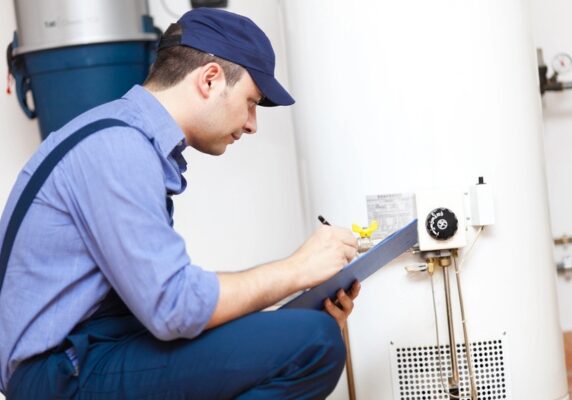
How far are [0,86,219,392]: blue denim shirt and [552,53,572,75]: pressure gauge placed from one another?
144 cm

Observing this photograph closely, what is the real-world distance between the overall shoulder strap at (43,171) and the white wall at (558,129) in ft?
5.16

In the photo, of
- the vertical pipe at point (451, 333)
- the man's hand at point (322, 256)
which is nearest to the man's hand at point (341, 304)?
the man's hand at point (322, 256)

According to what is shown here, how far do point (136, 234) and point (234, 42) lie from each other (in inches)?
16.2

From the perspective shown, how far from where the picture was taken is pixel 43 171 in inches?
60.5

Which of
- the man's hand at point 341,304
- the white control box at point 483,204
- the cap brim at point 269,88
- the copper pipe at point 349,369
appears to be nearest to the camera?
the cap brim at point 269,88

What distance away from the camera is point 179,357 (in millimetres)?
1549

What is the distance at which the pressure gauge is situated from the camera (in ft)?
8.86

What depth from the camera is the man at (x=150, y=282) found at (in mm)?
1466

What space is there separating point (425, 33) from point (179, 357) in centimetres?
94

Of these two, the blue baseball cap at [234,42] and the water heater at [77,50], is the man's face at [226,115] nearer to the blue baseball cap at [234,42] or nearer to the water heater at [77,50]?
the blue baseball cap at [234,42]

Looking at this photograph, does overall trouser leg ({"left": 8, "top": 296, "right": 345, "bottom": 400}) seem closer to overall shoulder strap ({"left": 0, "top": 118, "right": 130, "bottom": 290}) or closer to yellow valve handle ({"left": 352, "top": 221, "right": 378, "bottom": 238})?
overall shoulder strap ({"left": 0, "top": 118, "right": 130, "bottom": 290})

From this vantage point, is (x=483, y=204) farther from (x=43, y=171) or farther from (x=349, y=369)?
(x=43, y=171)

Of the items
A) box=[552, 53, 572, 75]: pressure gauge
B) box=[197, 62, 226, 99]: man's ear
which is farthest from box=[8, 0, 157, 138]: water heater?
box=[552, 53, 572, 75]: pressure gauge

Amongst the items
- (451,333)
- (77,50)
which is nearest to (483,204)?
(451,333)
